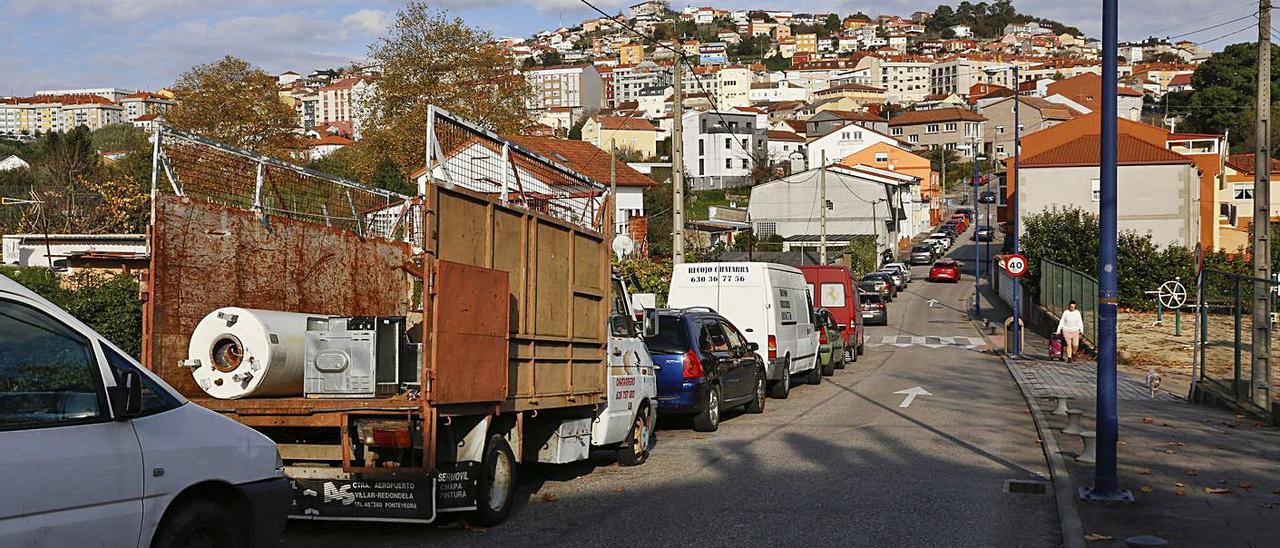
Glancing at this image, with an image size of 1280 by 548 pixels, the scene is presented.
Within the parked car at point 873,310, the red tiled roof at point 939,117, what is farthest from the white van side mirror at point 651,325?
the red tiled roof at point 939,117

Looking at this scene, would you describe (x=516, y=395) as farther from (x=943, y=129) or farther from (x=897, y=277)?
(x=943, y=129)

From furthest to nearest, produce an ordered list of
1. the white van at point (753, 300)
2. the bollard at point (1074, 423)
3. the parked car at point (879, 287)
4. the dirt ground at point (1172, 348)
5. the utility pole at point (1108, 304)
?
the parked car at point (879, 287)
the white van at point (753, 300)
the dirt ground at point (1172, 348)
the bollard at point (1074, 423)
the utility pole at point (1108, 304)

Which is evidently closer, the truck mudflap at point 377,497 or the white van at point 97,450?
the white van at point 97,450

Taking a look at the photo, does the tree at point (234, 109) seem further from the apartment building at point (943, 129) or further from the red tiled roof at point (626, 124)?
the apartment building at point (943, 129)

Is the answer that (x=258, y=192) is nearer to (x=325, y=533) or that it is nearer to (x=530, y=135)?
(x=325, y=533)

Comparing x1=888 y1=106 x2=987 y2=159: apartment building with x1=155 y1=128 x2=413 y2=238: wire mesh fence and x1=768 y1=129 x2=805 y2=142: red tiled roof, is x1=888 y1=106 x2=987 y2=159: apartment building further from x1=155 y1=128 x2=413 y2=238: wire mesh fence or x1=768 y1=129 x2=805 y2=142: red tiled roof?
x1=155 y1=128 x2=413 y2=238: wire mesh fence

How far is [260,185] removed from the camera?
33.0 ft

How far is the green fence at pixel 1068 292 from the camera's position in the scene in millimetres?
32709

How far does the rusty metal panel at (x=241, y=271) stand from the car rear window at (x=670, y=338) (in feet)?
17.5

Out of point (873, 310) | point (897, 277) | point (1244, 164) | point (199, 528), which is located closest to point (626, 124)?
point (1244, 164)

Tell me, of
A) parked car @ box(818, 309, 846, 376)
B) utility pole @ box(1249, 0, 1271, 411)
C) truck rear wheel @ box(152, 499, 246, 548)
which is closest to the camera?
truck rear wheel @ box(152, 499, 246, 548)

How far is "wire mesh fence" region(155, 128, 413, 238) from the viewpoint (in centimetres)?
936

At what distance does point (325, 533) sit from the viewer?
895 cm

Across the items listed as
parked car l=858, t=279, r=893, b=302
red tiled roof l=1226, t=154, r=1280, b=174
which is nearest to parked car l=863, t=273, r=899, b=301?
parked car l=858, t=279, r=893, b=302
